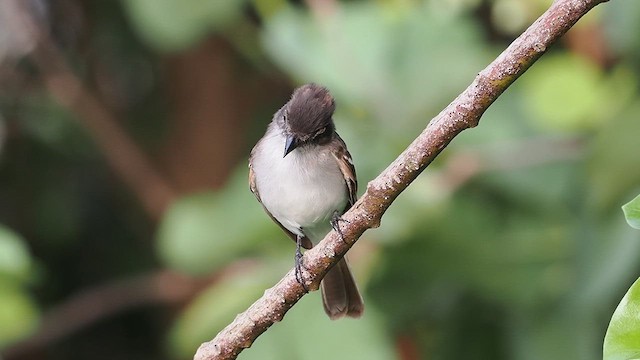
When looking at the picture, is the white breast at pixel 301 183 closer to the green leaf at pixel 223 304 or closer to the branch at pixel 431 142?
the green leaf at pixel 223 304

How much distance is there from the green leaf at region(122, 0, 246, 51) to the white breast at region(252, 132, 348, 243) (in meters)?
0.98

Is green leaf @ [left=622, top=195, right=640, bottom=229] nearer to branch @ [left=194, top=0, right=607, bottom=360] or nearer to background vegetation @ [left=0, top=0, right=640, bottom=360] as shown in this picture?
branch @ [left=194, top=0, right=607, bottom=360]

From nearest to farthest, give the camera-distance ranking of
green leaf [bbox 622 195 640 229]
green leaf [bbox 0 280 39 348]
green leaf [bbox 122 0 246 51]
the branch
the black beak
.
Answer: green leaf [bbox 622 195 640 229]
the branch
the black beak
green leaf [bbox 0 280 39 348]
green leaf [bbox 122 0 246 51]

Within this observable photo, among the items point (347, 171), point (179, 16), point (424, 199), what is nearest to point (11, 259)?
point (179, 16)

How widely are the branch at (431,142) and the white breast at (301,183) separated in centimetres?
85

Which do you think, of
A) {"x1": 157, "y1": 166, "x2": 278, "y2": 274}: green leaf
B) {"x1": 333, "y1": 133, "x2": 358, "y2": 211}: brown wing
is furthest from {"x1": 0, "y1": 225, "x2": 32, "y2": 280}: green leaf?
{"x1": 333, "y1": 133, "x2": 358, "y2": 211}: brown wing

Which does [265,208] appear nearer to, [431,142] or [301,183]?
[301,183]

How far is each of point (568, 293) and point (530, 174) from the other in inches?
16.9

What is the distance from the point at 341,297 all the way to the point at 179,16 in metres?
1.34

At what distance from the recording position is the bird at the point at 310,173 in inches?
108

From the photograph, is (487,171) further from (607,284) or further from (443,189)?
(607,284)

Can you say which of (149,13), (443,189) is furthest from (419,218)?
(149,13)

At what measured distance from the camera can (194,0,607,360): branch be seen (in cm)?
161

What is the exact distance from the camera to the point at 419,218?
332 centimetres
